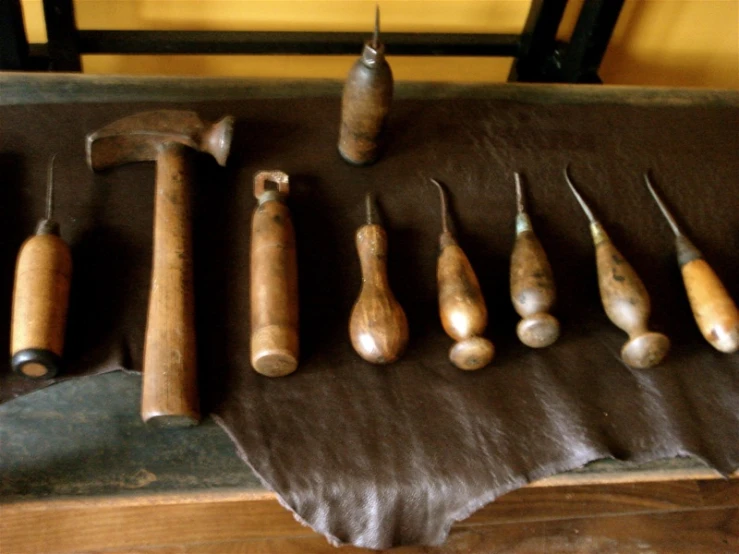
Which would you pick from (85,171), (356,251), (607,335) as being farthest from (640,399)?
(85,171)

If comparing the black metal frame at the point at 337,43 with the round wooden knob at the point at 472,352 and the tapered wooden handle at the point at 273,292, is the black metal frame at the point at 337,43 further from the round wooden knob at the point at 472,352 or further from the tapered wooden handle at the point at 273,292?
the round wooden knob at the point at 472,352

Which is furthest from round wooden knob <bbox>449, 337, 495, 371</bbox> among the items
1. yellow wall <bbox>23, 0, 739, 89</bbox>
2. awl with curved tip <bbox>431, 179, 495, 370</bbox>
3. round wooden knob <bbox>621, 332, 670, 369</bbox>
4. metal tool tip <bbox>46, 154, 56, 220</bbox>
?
yellow wall <bbox>23, 0, 739, 89</bbox>

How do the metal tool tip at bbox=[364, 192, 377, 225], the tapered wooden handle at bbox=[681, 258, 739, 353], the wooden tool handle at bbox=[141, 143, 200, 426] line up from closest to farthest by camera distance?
the wooden tool handle at bbox=[141, 143, 200, 426] → the tapered wooden handle at bbox=[681, 258, 739, 353] → the metal tool tip at bbox=[364, 192, 377, 225]

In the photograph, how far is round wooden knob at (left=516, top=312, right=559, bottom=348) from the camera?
852 mm

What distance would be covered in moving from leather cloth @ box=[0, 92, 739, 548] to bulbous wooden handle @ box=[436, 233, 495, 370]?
0.04 meters

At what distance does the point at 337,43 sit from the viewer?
1.33m

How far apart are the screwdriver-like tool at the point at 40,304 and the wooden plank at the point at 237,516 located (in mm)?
251

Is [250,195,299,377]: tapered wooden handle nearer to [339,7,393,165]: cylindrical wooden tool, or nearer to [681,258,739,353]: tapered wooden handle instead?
[339,7,393,165]: cylindrical wooden tool

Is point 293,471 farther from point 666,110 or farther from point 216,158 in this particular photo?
point 666,110

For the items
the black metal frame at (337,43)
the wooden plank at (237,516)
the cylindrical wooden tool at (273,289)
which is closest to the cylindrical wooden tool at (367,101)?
the cylindrical wooden tool at (273,289)

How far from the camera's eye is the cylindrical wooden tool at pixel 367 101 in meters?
0.92

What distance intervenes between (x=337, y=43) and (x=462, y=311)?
2.37ft

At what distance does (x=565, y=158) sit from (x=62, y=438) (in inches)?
33.1

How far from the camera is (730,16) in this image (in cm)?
153
